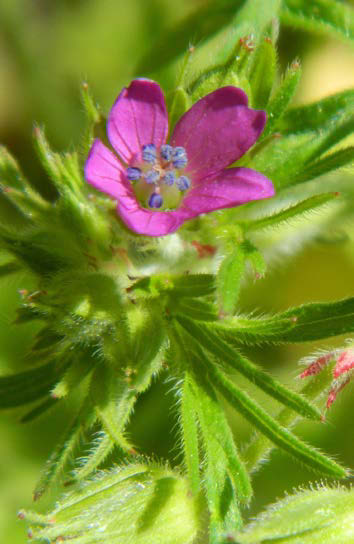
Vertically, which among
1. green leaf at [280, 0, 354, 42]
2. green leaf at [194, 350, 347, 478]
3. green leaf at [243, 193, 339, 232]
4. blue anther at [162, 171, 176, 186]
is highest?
green leaf at [280, 0, 354, 42]

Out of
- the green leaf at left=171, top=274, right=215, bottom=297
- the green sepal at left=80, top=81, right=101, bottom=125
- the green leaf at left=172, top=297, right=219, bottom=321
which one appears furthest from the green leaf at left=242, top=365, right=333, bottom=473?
the green sepal at left=80, top=81, right=101, bottom=125

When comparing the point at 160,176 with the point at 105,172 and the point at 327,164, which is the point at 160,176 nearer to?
the point at 105,172

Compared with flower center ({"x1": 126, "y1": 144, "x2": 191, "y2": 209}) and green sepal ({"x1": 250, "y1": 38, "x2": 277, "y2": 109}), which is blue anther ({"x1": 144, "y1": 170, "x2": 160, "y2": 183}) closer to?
flower center ({"x1": 126, "y1": 144, "x2": 191, "y2": 209})

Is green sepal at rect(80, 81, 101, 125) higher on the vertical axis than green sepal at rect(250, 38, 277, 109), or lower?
higher

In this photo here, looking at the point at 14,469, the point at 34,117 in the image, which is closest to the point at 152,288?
the point at 14,469

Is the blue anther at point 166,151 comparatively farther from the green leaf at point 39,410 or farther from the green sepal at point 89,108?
the green leaf at point 39,410

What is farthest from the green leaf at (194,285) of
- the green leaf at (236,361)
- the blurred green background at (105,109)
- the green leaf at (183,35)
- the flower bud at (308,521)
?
the green leaf at (183,35)
